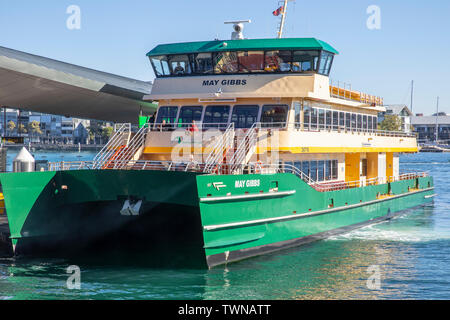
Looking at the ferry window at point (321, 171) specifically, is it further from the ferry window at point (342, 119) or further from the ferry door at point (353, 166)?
the ferry door at point (353, 166)

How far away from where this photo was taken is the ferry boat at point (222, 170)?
16391mm

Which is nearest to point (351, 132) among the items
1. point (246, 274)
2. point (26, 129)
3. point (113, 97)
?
point (246, 274)

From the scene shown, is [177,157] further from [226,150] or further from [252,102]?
[252,102]

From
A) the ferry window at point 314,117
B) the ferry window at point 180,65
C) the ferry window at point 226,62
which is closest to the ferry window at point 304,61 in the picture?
the ferry window at point 314,117

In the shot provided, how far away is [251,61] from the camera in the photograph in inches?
838

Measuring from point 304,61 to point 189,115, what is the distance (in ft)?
14.4

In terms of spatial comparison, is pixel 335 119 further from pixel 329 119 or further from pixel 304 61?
pixel 304 61

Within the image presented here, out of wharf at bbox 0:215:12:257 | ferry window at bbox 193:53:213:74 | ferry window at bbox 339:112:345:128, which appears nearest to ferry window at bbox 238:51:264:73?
ferry window at bbox 193:53:213:74

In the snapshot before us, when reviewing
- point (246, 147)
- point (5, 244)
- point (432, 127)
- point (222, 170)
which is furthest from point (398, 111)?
point (5, 244)

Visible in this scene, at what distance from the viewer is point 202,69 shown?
2175 cm

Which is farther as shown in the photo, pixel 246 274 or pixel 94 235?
pixel 94 235

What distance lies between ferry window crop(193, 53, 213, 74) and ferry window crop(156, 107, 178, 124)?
1601 millimetres

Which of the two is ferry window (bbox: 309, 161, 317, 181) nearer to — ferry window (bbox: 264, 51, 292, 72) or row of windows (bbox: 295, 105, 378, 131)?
row of windows (bbox: 295, 105, 378, 131)
